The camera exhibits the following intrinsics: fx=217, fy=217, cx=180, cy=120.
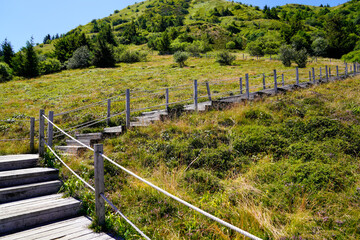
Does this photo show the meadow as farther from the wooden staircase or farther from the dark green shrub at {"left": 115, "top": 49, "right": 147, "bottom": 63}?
the dark green shrub at {"left": 115, "top": 49, "right": 147, "bottom": 63}

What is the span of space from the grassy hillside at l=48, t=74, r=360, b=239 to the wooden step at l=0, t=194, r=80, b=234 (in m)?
0.37

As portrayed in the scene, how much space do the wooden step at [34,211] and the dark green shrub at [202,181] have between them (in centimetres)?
246

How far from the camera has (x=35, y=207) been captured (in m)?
3.73

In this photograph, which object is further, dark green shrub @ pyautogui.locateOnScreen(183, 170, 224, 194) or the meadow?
dark green shrub @ pyautogui.locateOnScreen(183, 170, 224, 194)

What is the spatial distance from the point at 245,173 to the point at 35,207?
4.45 m

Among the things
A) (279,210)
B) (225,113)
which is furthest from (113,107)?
(279,210)

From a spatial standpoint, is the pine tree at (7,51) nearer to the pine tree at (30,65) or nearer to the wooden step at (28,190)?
the pine tree at (30,65)

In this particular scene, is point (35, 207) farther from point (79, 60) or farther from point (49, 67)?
point (79, 60)

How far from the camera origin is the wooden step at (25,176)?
443cm

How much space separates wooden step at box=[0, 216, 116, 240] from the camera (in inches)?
123

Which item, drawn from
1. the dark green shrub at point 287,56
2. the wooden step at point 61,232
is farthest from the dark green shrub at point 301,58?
the wooden step at point 61,232

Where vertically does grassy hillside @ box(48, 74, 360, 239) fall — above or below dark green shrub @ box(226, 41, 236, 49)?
below

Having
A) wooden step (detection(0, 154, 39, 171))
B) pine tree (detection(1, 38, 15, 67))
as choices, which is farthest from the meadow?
pine tree (detection(1, 38, 15, 67))

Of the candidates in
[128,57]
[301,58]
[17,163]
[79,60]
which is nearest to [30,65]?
[79,60]
